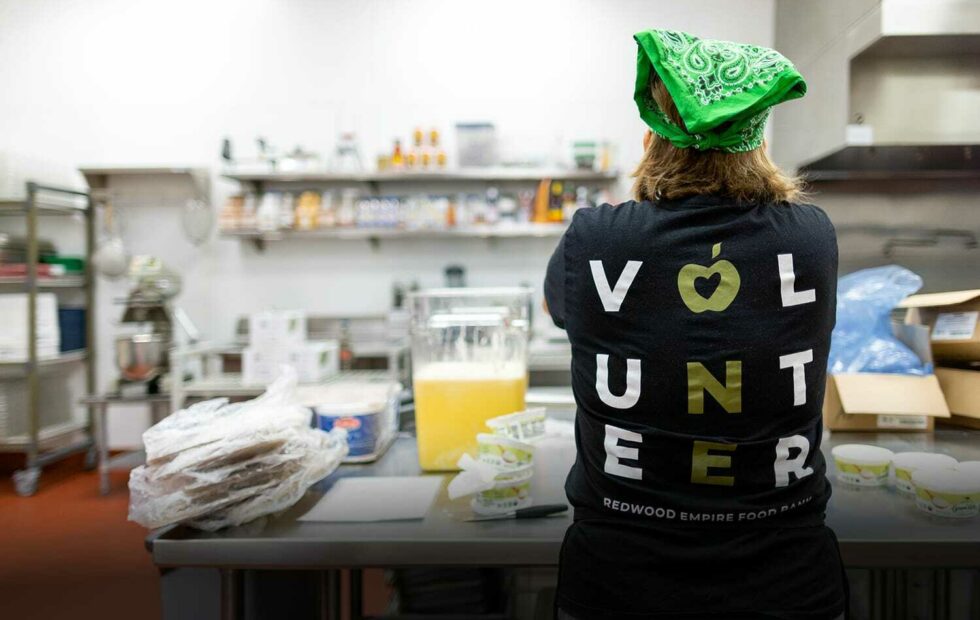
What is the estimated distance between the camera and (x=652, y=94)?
0.82 m

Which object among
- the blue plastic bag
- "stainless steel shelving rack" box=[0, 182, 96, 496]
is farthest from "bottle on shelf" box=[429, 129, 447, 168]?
the blue plastic bag

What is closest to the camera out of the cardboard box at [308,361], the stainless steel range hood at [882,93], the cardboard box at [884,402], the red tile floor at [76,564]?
the cardboard box at [884,402]

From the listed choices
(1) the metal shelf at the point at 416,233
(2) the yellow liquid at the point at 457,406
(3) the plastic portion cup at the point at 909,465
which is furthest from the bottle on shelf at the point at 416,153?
(3) the plastic portion cup at the point at 909,465

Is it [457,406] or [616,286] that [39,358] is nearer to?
[457,406]

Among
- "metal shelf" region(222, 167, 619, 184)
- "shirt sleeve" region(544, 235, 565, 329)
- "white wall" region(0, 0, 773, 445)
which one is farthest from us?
"white wall" region(0, 0, 773, 445)

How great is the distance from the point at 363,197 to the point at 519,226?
0.98 metres

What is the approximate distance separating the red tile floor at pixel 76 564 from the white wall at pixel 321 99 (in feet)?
3.83

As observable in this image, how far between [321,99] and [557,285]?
11.4 ft

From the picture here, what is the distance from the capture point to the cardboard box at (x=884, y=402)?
1.32 metres

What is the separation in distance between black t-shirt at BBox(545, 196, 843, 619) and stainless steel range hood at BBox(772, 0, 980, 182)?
2252mm

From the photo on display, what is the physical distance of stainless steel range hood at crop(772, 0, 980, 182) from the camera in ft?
8.32

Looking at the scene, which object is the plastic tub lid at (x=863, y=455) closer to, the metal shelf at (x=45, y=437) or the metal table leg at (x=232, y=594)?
the metal table leg at (x=232, y=594)

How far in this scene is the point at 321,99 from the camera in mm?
3904

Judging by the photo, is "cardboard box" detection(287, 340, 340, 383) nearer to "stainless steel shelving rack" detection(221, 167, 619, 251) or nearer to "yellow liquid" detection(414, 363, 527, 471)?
"stainless steel shelving rack" detection(221, 167, 619, 251)
